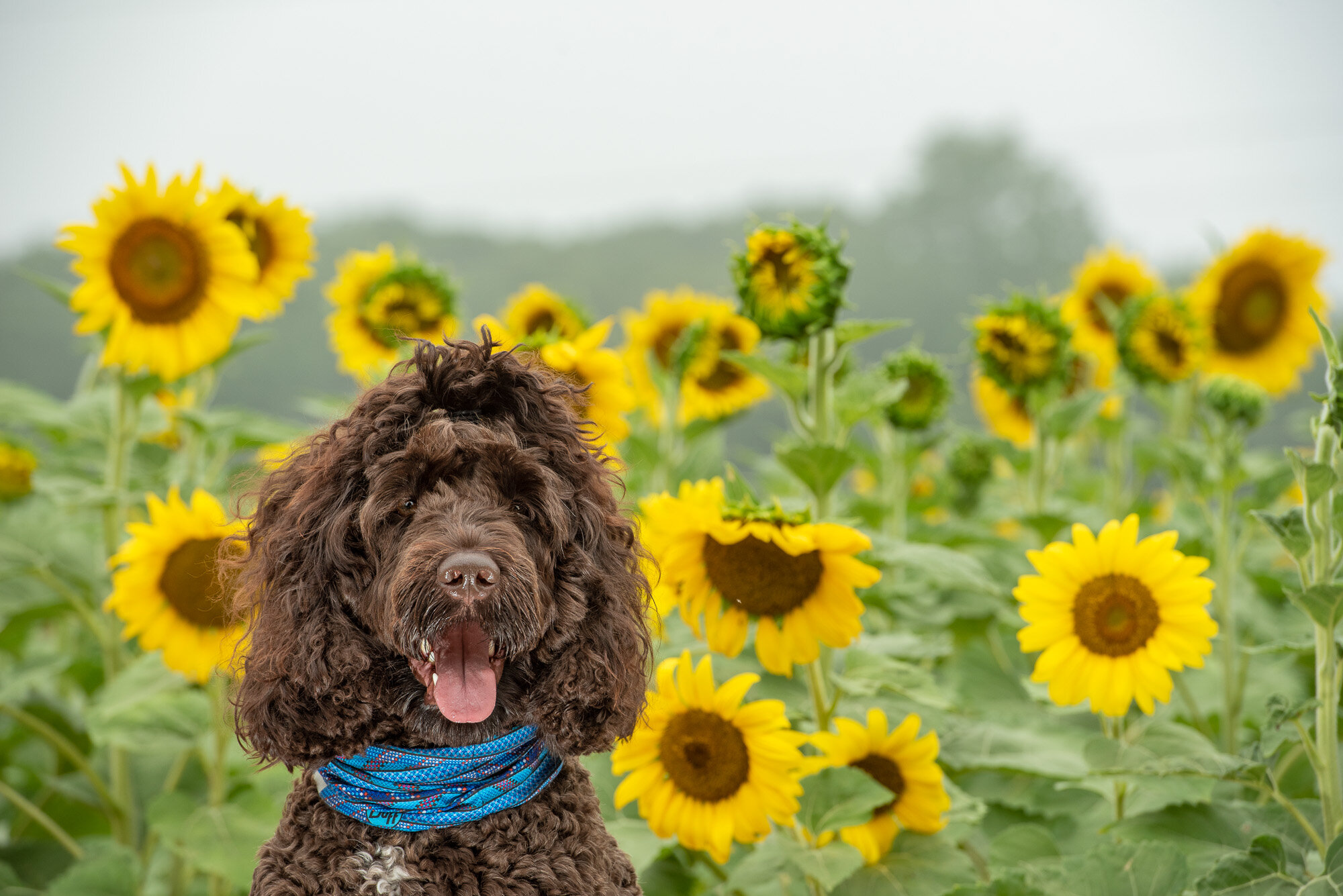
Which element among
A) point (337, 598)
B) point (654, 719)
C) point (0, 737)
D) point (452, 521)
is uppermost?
point (452, 521)

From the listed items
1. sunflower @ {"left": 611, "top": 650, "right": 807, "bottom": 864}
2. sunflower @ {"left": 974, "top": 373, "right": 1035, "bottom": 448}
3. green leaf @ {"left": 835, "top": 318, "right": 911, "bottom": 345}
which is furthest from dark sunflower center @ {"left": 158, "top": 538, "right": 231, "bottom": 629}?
sunflower @ {"left": 974, "top": 373, "right": 1035, "bottom": 448}

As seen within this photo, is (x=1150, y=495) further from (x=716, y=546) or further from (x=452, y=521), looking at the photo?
(x=452, y=521)

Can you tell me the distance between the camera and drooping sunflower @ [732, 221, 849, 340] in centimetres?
232

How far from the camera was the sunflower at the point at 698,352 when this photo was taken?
3355 mm

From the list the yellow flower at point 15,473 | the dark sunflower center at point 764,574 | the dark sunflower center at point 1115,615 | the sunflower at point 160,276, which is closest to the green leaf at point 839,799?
the dark sunflower center at point 764,574

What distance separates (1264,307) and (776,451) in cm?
244

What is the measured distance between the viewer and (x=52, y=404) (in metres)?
3.34

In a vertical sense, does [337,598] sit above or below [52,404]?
below

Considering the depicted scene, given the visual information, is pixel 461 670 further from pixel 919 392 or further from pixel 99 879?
pixel 919 392

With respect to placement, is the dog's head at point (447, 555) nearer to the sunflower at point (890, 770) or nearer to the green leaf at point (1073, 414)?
the sunflower at point (890, 770)

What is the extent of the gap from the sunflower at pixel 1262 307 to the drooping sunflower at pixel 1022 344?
968 millimetres

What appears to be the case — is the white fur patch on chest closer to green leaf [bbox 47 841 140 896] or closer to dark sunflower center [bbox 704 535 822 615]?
dark sunflower center [bbox 704 535 822 615]

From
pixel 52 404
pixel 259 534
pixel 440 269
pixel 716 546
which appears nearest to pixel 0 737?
pixel 52 404

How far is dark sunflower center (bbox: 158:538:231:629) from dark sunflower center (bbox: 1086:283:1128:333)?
3229 millimetres
